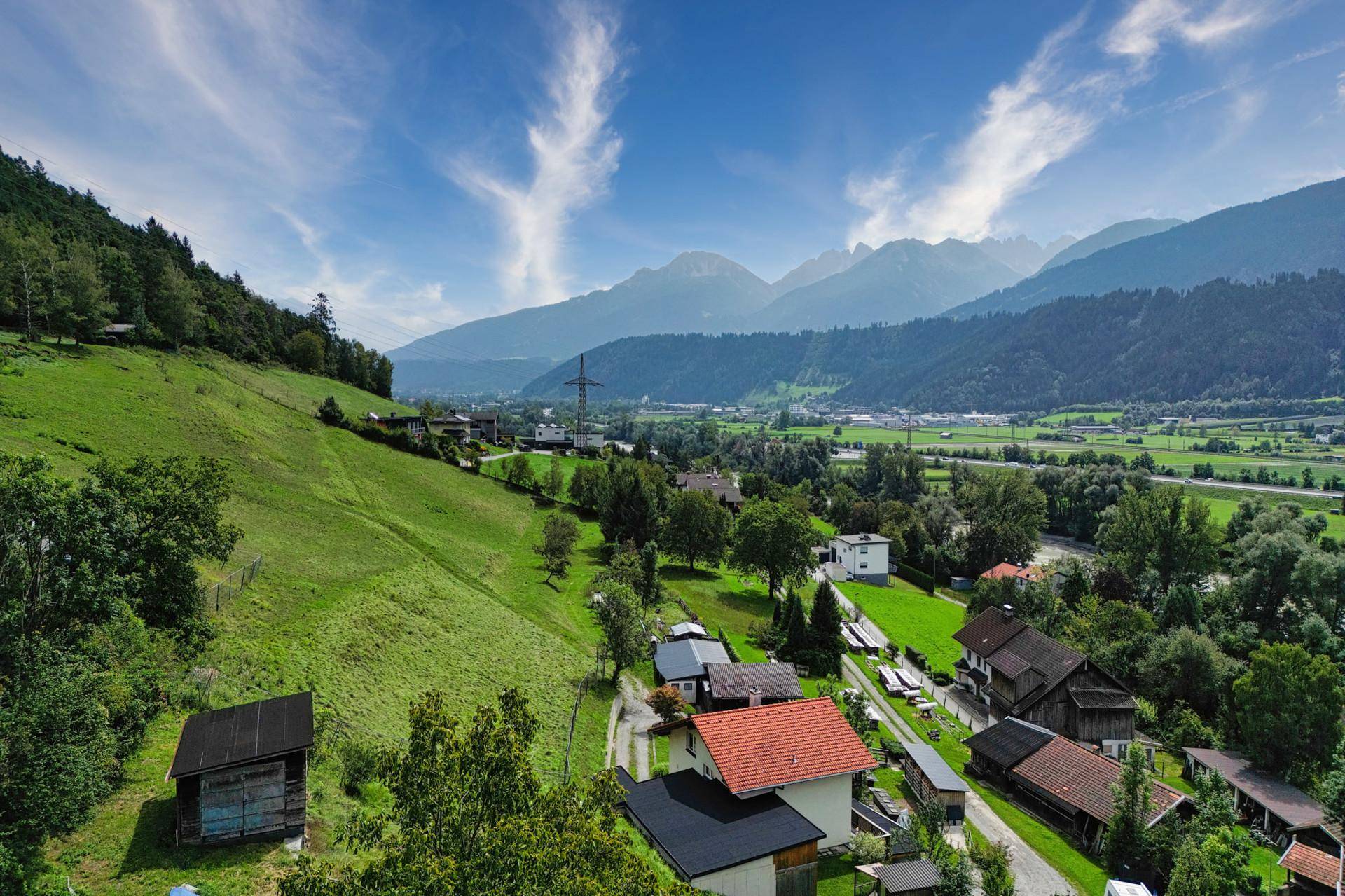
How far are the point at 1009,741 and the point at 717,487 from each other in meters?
64.6

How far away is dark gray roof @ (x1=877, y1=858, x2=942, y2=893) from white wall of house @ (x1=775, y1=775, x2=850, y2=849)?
8.31ft

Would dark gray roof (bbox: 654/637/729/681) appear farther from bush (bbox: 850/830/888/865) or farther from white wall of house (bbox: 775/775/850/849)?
bush (bbox: 850/830/888/865)

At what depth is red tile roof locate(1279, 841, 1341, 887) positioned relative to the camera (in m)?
26.1

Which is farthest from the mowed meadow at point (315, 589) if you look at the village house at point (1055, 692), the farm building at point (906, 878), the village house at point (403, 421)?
the village house at point (1055, 692)

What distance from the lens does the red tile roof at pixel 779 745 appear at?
2288cm

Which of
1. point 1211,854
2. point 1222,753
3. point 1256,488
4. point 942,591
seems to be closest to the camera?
point 1211,854

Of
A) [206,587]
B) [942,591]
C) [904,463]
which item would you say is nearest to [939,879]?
[206,587]

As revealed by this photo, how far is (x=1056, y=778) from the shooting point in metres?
31.8

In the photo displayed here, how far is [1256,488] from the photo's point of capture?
11450 cm

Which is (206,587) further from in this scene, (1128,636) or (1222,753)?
(1128,636)

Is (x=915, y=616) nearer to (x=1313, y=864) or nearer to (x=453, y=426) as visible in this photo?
(x=1313, y=864)

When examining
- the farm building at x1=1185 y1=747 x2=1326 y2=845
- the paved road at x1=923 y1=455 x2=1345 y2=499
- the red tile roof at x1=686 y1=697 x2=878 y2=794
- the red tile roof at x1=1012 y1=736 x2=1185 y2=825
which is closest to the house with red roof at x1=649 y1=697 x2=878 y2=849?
the red tile roof at x1=686 y1=697 x2=878 y2=794

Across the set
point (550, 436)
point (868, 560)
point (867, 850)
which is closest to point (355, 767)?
point (867, 850)

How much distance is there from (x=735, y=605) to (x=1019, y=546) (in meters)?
45.3
